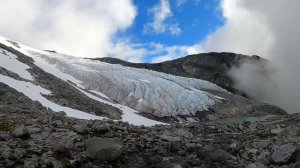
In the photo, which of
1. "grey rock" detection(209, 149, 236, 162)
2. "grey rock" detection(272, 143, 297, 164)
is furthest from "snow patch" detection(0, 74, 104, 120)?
"grey rock" detection(272, 143, 297, 164)

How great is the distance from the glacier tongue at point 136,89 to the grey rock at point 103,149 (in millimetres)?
77939

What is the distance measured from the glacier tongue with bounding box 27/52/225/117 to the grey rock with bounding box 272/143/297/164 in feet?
257

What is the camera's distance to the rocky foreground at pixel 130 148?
1370 cm

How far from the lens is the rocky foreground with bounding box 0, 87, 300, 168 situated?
13.7 metres

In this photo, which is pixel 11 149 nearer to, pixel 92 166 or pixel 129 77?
pixel 92 166

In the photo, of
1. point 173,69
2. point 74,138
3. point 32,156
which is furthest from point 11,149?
point 173,69

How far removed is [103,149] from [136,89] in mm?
88128

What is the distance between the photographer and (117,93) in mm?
98750

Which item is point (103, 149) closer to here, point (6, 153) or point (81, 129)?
point (81, 129)

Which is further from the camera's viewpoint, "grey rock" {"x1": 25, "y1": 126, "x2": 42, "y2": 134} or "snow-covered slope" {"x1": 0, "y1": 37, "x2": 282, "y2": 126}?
"snow-covered slope" {"x1": 0, "y1": 37, "x2": 282, "y2": 126}

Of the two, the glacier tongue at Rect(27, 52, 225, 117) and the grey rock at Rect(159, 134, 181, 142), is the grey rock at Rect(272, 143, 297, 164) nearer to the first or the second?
the grey rock at Rect(159, 134, 181, 142)

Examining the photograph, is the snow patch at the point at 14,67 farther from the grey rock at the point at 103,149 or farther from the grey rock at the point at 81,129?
the grey rock at the point at 103,149

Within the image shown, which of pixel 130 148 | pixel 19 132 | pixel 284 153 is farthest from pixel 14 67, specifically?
pixel 284 153

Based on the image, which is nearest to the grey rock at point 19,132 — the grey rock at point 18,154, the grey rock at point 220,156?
the grey rock at point 18,154
